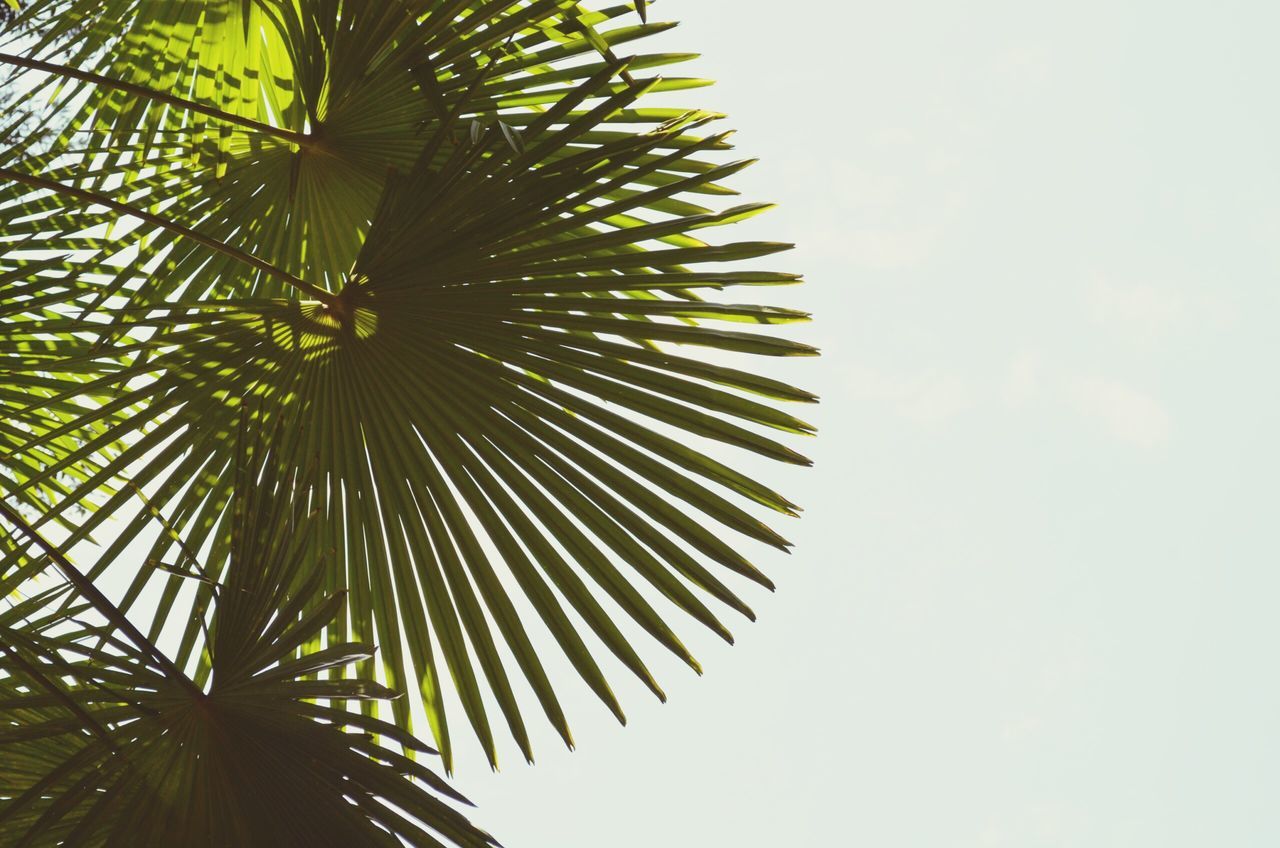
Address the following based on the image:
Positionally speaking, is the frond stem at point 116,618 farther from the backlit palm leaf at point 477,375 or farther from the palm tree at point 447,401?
the backlit palm leaf at point 477,375

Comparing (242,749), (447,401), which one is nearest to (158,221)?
(447,401)

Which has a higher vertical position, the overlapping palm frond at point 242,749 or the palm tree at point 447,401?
the palm tree at point 447,401

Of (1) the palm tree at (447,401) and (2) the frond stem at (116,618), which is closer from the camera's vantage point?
(2) the frond stem at (116,618)

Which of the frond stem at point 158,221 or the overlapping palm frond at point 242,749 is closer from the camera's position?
the overlapping palm frond at point 242,749

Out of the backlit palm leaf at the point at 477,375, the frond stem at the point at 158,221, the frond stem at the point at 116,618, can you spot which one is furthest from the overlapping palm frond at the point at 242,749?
the frond stem at the point at 158,221

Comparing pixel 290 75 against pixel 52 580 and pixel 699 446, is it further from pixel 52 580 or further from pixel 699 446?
pixel 52 580

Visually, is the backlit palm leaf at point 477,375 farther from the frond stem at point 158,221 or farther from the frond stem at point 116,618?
the frond stem at point 116,618

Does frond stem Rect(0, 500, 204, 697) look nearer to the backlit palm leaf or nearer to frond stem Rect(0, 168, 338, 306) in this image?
the backlit palm leaf

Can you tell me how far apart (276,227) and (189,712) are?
123 cm

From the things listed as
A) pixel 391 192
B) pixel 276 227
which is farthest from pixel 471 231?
pixel 276 227

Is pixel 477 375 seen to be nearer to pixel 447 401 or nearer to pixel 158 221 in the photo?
pixel 447 401

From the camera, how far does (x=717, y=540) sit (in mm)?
1728

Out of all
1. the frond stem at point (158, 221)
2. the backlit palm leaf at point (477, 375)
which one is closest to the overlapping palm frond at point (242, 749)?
the backlit palm leaf at point (477, 375)

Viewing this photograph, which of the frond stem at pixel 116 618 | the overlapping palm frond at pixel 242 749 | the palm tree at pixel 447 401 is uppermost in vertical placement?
the palm tree at pixel 447 401
